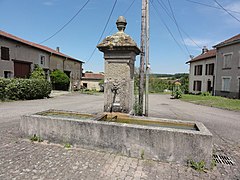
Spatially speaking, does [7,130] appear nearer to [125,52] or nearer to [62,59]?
[125,52]

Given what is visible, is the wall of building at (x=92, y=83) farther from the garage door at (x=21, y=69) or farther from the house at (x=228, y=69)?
the house at (x=228, y=69)

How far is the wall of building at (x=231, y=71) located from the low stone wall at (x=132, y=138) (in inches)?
714

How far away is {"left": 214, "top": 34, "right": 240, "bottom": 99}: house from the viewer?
58.2ft

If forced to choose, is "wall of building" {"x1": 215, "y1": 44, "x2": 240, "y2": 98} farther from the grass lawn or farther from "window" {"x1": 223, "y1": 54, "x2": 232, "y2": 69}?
the grass lawn

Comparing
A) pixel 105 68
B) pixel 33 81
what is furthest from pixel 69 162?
pixel 33 81

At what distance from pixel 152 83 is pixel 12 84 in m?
26.1

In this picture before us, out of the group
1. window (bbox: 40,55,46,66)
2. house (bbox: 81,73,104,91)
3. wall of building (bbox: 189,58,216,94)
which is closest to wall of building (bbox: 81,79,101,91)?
house (bbox: 81,73,104,91)

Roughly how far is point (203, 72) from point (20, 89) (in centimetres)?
2454

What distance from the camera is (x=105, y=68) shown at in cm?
437

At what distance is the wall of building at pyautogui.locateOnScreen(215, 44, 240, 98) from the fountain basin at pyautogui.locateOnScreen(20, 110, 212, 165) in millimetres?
17920

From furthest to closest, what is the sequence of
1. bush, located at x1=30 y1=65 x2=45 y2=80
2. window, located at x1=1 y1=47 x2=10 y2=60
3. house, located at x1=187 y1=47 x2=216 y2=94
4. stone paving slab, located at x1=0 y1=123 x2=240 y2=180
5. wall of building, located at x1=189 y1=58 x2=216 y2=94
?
wall of building, located at x1=189 y1=58 x2=216 y2=94, house, located at x1=187 y1=47 x2=216 y2=94, bush, located at x1=30 y1=65 x2=45 y2=80, window, located at x1=1 y1=47 x2=10 y2=60, stone paving slab, located at x1=0 y1=123 x2=240 y2=180

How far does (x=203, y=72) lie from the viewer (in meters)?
25.5

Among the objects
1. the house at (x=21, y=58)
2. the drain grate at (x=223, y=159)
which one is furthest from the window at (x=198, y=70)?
the drain grate at (x=223, y=159)

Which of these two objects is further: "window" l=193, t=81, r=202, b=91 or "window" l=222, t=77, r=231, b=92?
"window" l=193, t=81, r=202, b=91
